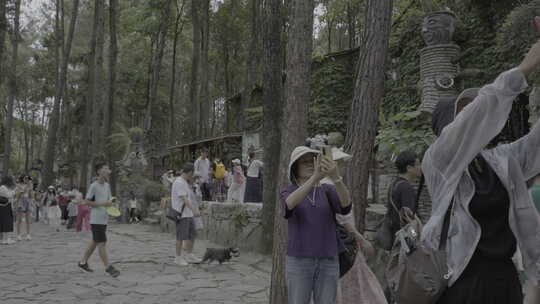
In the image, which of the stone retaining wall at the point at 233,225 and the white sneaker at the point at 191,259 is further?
the stone retaining wall at the point at 233,225

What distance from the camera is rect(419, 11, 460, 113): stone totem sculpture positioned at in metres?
11.9

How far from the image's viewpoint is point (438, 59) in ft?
39.6

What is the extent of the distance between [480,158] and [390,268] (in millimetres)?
914

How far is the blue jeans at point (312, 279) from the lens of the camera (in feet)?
11.2

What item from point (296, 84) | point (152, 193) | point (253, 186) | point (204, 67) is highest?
point (204, 67)

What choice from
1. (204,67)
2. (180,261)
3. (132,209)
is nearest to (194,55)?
(204,67)

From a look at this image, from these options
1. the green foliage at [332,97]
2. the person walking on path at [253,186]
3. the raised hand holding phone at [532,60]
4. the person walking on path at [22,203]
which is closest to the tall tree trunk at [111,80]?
the person walking on path at [22,203]

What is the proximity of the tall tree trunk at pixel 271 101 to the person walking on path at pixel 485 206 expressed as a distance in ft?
19.4

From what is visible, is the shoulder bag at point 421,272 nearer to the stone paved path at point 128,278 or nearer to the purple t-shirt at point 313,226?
the purple t-shirt at point 313,226

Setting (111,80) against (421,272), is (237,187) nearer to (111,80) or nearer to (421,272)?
(421,272)

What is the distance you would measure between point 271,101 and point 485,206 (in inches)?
266

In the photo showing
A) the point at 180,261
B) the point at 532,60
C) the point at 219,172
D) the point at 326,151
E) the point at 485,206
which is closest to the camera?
A: the point at 532,60

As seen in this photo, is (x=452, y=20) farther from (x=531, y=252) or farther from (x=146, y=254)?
(x=531, y=252)

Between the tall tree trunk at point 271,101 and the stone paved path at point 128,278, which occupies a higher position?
the tall tree trunk at point 271,101
